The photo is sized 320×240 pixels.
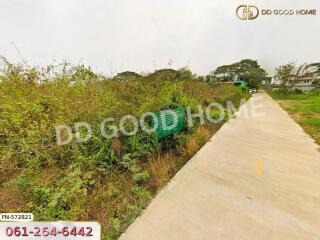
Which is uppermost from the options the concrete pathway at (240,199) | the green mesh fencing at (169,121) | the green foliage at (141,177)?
the green mesh fencing at (169,121)

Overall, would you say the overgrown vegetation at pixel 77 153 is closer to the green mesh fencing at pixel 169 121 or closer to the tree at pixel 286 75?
the green mesh fencing at pixel 169 121

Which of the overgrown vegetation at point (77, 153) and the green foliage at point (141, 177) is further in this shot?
the green foliage at point (141, 177)

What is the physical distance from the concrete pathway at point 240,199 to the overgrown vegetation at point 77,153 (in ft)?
1.05

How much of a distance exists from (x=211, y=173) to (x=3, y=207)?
325 centimetres

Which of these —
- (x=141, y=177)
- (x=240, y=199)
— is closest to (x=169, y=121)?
(x=141, y=177)

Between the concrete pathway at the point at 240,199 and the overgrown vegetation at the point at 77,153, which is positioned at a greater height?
the overgrown vegetation at the point at 77,153

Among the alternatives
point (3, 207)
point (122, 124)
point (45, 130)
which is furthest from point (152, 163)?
point (3, 207)

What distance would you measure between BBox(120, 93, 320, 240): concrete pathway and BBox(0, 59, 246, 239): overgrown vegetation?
0.32 meters

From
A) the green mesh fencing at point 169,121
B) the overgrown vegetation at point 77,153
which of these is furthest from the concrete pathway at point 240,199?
the green mesh fencing at point 169,121

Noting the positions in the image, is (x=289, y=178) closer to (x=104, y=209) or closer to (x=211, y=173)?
(x=211, y=173)

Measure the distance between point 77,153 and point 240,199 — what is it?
2709 millimetres

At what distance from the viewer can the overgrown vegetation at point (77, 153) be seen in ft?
9.43

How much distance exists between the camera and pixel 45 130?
12.5 feet

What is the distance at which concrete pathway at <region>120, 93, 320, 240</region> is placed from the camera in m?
2.42
